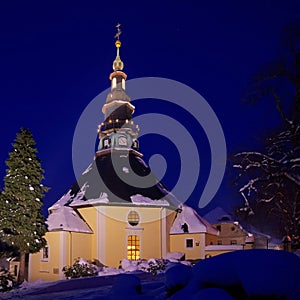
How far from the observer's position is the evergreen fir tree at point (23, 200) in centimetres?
2467

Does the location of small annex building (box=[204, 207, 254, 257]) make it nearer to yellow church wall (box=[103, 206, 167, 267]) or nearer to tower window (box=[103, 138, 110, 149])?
yellow church wall (box=[103, 206, 167, 267])

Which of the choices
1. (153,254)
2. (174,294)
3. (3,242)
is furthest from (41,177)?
(174,294)

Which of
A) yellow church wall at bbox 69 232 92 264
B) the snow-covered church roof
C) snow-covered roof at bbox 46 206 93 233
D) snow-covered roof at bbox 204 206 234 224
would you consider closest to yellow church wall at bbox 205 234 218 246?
the snow-covered church roof

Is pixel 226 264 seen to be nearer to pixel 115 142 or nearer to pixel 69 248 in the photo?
pixel 69 248

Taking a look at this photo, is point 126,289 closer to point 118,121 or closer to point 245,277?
point 245,277

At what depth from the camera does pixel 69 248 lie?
29.6m

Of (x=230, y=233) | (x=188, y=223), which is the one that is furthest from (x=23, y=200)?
(x=230, y=233)

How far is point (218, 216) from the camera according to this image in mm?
45688

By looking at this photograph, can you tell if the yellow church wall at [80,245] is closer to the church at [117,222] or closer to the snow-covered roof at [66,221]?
the church at [117,222]

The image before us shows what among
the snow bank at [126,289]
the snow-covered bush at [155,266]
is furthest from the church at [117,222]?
the snow bank at [126,289]

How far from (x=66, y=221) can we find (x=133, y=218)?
513 centimetres

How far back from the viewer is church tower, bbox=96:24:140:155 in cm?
3956

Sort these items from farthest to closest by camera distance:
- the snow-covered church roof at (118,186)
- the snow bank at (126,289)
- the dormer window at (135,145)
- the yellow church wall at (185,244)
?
the dormer window at (135,145) → the yellow church wall at (185,244) → the snow-covered church roof at (118,186) → the snow bank at (126,289)

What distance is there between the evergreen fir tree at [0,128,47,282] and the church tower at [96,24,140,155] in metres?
13.1
